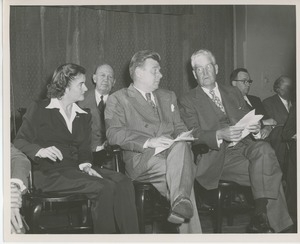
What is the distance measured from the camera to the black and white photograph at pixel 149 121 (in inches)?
149

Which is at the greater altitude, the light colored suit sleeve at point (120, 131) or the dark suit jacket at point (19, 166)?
the light colored suit sleeve at point (120, 131)

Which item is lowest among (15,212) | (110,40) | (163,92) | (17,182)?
(15,212)

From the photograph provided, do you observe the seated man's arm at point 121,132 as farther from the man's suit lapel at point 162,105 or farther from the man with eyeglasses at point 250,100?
the man with eyeglasses at point 250,100

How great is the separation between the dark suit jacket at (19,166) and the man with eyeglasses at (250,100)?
119 centimetres

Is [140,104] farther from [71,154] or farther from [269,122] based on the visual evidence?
[269,122]

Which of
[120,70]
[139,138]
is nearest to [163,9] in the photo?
[120,70]

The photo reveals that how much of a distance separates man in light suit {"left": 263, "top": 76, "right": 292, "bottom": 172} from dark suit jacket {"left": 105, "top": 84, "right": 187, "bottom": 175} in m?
0.48

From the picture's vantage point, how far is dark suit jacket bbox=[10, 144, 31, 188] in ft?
12.4

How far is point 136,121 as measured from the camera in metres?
3.88

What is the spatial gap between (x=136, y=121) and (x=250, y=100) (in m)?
0.63

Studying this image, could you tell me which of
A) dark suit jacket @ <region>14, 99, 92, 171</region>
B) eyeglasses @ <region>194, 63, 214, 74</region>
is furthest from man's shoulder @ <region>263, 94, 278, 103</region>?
dark suit jacket @ <region>14, 99, 92, 171</region>

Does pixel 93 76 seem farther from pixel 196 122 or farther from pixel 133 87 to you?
pixel 196 122

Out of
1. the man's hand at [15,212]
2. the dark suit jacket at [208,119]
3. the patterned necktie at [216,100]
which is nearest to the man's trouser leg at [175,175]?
the dark suit jacket at [208,119]

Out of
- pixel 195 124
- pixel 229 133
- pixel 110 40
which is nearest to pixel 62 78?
pixel 110 40
